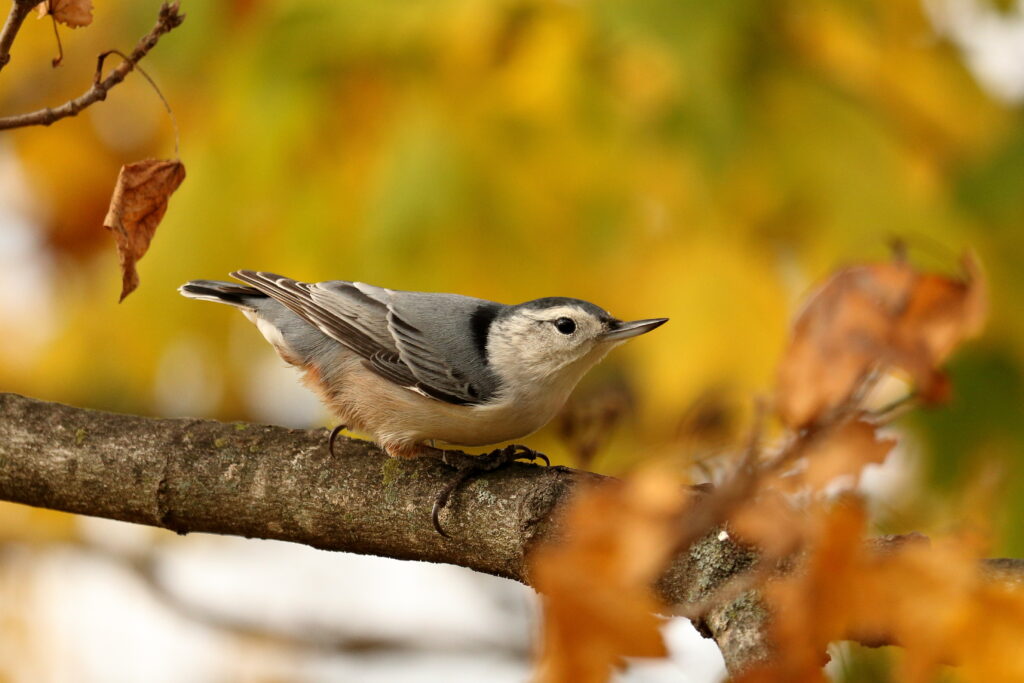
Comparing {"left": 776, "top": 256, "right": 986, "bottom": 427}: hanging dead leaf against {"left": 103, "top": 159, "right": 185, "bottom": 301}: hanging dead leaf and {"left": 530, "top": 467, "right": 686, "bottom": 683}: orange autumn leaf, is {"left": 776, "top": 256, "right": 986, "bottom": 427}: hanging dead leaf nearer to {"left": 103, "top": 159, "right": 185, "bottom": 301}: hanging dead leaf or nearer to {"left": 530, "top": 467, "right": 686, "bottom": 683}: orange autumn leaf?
{"left": 530, "top": 467, "right": 686, "bottom": 683}: orange autumn leaf

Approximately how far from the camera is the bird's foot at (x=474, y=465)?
1.89 metres

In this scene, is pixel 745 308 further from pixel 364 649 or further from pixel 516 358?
pixel 364 649

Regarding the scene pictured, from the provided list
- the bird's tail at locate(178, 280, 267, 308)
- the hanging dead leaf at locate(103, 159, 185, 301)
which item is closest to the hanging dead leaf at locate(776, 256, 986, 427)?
the hanging dead leaf at locate(103, 159, 185, 301)

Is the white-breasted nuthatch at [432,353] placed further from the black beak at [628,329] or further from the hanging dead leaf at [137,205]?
the hanging dead leaf at [137,205]

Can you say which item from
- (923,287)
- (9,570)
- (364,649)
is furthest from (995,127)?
(9,570)

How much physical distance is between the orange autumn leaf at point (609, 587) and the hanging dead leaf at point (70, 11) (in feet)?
3.75

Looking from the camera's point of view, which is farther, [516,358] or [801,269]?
[801,269]

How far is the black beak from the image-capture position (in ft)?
7.52

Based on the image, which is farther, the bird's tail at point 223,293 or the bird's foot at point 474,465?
the bird's tail at point 223,293

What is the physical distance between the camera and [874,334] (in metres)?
0.96

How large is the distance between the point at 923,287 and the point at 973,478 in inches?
81.7

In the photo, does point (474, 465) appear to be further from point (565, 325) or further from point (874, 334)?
point (874, 334)

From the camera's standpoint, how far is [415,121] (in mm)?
2604

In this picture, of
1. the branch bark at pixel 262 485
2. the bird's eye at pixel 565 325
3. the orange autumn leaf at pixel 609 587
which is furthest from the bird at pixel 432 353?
the orange autumn leaf at pixel 609 587
